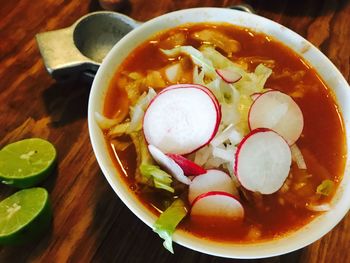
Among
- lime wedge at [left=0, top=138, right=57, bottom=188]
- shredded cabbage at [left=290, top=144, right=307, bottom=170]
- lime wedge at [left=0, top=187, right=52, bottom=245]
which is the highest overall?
shredded cabbage at [left=290, top=144, right=307, bottom=170]

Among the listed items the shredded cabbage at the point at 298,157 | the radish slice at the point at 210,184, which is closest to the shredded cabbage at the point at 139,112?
the radish slice at the point at 210,184

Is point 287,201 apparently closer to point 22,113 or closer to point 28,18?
point 22,113

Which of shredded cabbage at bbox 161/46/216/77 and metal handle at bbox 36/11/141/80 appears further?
metal handle at bbox 36/11/141/80

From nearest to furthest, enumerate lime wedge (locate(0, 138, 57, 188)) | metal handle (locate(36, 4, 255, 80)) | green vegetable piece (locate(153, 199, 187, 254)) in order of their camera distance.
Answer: green vegetable piece (locate(153, 199, 187, 254))
lime wedge (locate(0, 138, 57, 188))
metal handle (locate(36, 4, 255, 80))

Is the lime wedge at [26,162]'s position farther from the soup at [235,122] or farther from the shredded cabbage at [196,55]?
the shredded cabbage at [196,55]

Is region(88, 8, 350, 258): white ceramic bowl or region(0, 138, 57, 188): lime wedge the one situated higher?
region(88, 8, 350, 258): white ceramic bowl

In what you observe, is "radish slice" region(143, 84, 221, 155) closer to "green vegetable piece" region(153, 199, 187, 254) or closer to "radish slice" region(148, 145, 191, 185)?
"radish slice" region(148, 145, 191, 185)

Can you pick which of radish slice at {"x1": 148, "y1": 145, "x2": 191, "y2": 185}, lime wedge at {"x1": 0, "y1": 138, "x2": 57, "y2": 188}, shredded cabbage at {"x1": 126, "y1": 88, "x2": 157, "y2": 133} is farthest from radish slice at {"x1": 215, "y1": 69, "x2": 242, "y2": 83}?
lime wedge at {"x1": 0, "y1": 138, "x2": 57, "y2": 188}
